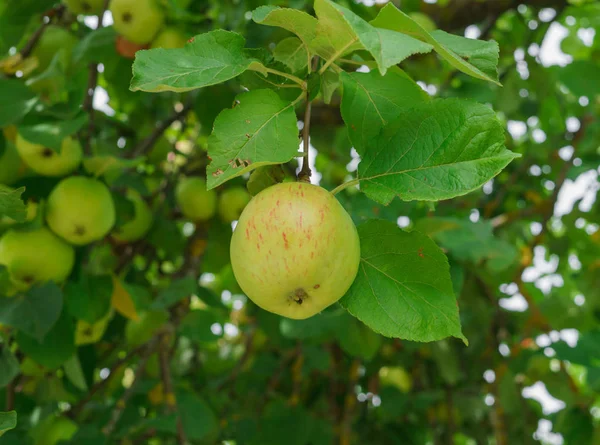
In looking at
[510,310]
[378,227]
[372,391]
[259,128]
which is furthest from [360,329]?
[259,128]

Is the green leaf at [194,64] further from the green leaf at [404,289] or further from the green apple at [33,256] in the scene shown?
the green apple at [33,256]

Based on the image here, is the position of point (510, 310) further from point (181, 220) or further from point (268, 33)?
point (268, 33)

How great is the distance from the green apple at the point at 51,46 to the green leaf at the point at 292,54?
1184mm

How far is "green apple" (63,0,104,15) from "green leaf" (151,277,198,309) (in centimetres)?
87

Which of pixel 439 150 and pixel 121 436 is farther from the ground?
pixel 439 150

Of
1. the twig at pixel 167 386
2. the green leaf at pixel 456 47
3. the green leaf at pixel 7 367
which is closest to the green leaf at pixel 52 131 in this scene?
the green leaf at pixel 7 367

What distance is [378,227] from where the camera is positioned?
0.92m

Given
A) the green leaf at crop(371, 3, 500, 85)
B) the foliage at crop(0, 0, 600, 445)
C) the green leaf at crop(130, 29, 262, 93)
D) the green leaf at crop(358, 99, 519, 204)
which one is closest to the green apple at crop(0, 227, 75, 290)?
the foliage at crop(0, 0, 600, 445)

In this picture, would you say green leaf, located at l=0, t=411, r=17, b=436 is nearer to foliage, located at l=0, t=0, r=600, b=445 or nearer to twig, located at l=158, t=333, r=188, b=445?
foliage, located at l=0, t=0, r=600, b=445

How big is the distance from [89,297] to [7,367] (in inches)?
9.8

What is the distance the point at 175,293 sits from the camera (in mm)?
1845

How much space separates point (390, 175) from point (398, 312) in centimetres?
19

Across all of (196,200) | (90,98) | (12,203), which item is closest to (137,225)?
(196,200)

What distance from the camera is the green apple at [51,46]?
189 centimetres
